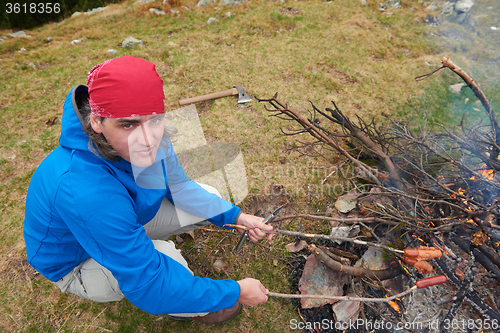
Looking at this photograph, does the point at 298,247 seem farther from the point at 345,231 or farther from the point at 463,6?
the point at 463,6

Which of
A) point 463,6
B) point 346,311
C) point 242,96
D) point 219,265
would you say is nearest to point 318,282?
point 346,311

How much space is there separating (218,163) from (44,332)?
8.06 feet

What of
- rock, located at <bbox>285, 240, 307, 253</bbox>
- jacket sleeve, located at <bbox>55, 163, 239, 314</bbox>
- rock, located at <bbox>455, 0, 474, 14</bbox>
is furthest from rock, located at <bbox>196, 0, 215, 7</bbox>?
jacket sleeve, located at <bbox>55, 163, 239, 314</bbox>

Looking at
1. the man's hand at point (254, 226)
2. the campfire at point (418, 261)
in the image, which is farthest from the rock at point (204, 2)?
the man's hand at point (254, 226)

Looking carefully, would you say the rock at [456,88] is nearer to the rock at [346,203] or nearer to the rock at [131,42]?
the rock at [346,203]

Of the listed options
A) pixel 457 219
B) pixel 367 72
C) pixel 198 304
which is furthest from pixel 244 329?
pixel 367 72

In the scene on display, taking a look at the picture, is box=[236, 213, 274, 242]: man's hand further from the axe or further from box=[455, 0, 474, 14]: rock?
box=[455, 0, 474, 14]: rock

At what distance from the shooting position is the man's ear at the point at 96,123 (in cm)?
141

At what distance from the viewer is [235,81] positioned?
4820 mm

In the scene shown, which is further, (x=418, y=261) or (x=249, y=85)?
(x=249, y=85)

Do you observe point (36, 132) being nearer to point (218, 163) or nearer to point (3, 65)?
point (3, 65)

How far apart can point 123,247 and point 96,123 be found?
27.9 inches

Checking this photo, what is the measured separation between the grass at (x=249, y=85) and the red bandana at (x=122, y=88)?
1.86 m

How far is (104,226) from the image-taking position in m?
1.38
